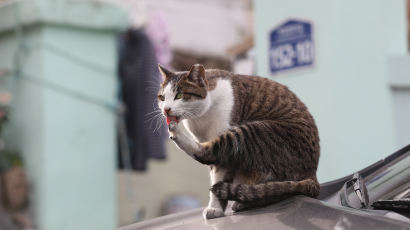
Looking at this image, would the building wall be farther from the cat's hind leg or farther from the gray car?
the cat's hind leg

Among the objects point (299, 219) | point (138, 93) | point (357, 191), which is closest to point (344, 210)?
point (299, 219)

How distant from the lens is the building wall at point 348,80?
2.80 m

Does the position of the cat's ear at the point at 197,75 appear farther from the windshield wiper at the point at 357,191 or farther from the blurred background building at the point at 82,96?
the blurred background building at the point at 82,96

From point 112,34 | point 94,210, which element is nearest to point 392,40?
point 112,34

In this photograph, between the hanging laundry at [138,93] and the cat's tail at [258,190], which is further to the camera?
the hanging laundry at [138,93]

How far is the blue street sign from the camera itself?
292 centimetres

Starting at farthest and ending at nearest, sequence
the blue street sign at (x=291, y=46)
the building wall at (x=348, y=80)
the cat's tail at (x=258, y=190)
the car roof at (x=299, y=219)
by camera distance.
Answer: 1. the blue street sign at (x=291, y=46)
2. the building wall at (x=348, y=80)
3. the cat's tail at (x=258, y=190)
4. the car roof at (x=299, y=219)

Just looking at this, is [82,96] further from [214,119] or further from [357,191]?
[357,191]

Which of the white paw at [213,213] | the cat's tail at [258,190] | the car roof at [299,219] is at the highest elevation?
the cat's tail at [258,190]

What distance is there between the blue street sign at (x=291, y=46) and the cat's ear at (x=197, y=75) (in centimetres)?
138

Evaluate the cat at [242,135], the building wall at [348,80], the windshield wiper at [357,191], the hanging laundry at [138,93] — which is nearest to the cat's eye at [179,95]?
the cat at [242,135]

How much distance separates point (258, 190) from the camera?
57.2 inches

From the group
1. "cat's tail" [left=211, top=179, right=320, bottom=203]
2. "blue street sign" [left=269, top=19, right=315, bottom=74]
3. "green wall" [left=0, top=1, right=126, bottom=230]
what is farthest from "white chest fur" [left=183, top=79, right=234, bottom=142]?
"green wall" [left=0, top=1, right=126, bottom=230]

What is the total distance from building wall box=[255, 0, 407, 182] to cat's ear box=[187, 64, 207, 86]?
1.25 meters
